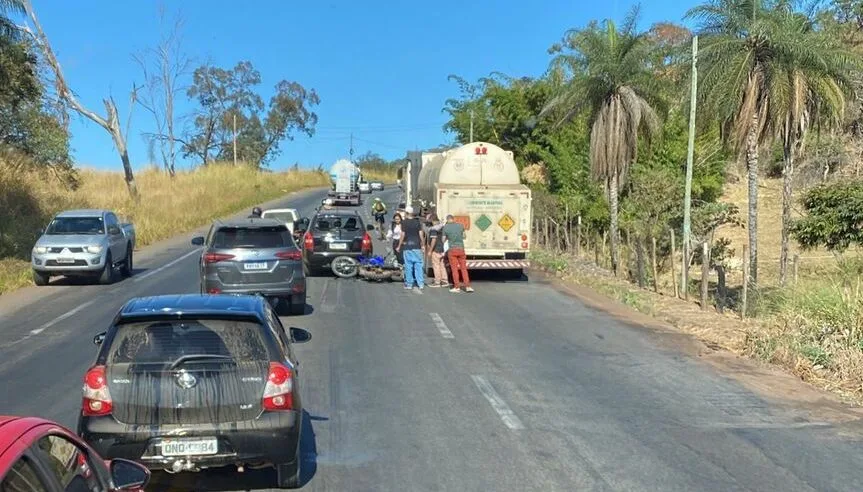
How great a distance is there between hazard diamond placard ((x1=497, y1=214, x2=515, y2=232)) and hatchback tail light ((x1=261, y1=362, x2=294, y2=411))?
1677 cm

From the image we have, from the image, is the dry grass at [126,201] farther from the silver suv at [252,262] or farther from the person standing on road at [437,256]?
the person standing on road at [437,256]

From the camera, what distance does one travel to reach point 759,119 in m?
25.8

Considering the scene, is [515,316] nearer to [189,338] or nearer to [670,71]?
[189,338]

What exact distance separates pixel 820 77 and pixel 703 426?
18.7m

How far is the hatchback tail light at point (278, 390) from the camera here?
6.26 m

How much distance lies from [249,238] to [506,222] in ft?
29.1

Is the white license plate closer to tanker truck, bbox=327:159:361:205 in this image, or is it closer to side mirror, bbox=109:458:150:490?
side mirror, bbox=109:458:150:490

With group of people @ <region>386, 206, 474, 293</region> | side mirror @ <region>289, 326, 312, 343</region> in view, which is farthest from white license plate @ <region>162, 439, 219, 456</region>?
group of people @ <region>386, 206, 474, 293</region>

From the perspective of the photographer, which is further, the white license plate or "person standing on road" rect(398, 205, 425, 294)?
"person standing on road" rect(398, 205, 425, 294)

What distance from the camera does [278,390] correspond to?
630cm

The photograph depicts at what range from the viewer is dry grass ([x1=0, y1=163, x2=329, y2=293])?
2986cm

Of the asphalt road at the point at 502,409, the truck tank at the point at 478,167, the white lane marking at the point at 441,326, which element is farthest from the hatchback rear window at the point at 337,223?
the white lane marking at the point at 441,326

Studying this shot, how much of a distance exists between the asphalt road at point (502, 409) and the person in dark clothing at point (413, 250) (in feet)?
12.3

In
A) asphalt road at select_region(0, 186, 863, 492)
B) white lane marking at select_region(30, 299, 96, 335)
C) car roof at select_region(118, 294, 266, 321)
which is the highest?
car roof at select_region(118, 294, 266, 321)
